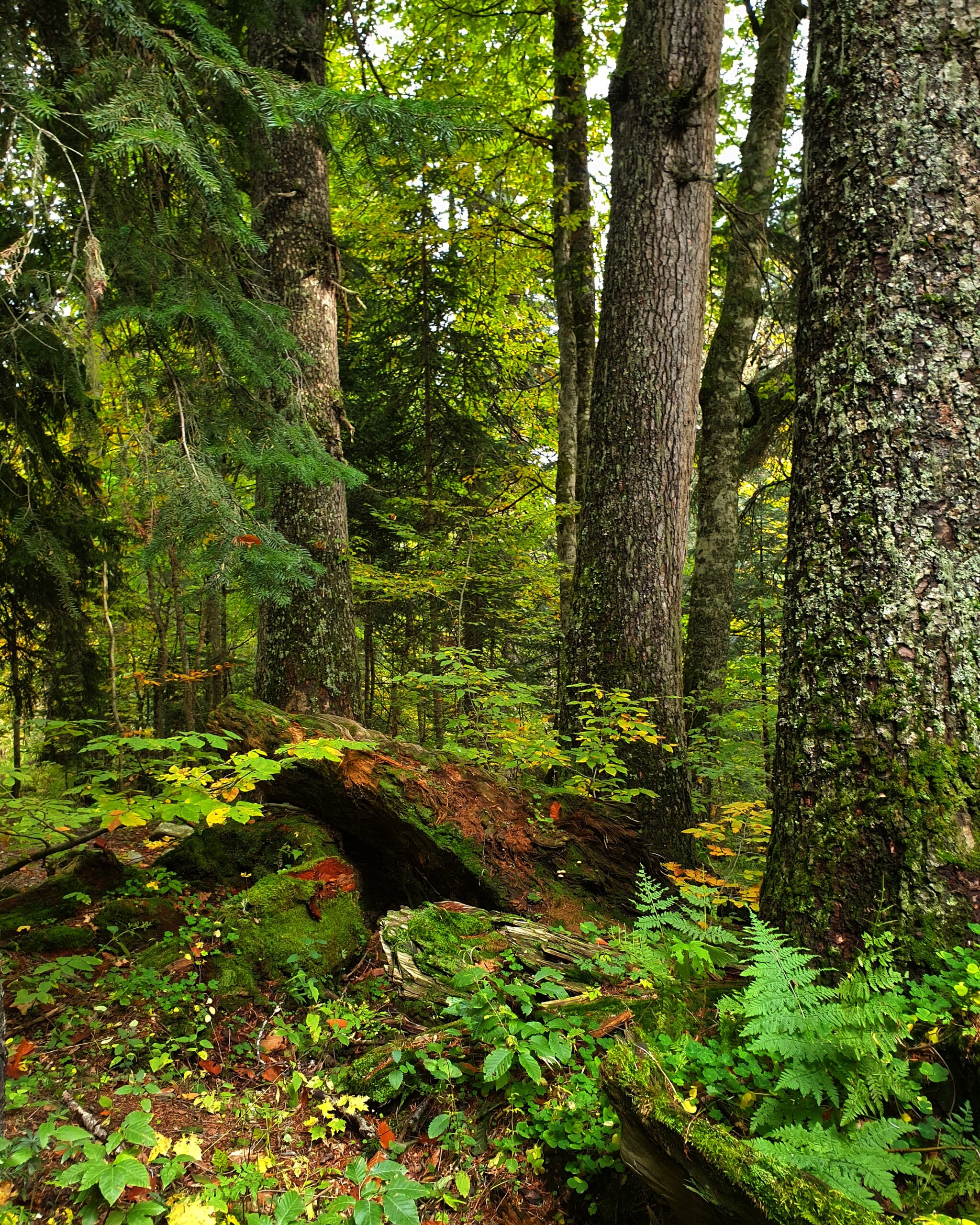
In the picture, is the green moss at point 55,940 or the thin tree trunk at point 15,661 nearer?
the green moss at point 55,940

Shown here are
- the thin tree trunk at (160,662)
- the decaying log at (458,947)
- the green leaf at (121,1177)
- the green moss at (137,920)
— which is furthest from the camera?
the thin tree trunk at (160,662)

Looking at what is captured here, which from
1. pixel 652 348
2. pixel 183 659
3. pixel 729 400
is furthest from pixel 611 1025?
pixel 183 659

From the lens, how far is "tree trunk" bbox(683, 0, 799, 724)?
8172 mm

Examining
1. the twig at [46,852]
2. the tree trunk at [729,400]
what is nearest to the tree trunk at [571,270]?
the tree trunk at [729,400]

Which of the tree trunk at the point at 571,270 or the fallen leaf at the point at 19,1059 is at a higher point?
the tree trunk at the point at 571,270

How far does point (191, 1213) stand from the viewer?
189 cm

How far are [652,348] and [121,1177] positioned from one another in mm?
5404

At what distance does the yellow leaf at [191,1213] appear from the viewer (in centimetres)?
186

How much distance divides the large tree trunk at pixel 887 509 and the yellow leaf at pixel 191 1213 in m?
2.12

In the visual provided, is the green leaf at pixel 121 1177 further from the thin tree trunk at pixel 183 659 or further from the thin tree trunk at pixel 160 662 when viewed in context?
the thin tree trunk at pixel 183 659

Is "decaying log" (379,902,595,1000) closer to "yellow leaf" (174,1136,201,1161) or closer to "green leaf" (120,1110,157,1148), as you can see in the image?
"yellow leaf" (174,1136,201,1161)

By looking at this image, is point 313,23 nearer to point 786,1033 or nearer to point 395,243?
point 395,243

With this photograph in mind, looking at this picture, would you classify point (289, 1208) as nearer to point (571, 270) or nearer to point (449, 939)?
point (449, 939)

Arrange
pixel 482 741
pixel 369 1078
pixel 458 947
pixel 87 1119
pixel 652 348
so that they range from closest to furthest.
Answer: pixel 87 1119 < pixel 369 1078 < pixel 458 947 < pixel 652 348 < pixel 482 741
